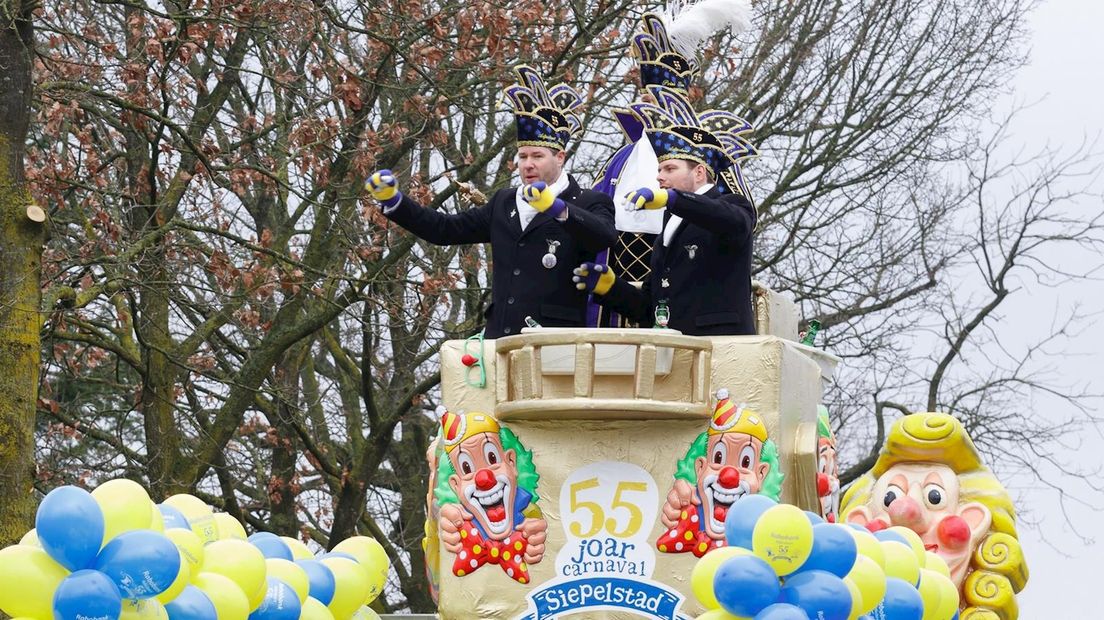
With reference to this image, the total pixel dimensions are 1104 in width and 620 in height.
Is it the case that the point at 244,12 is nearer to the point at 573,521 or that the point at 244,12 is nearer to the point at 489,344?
the point at 489,344

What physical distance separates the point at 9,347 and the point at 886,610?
5.55m

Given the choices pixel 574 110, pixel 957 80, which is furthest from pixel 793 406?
pixel 957 80

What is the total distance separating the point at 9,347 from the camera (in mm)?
11391

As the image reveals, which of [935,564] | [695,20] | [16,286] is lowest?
[935,564]

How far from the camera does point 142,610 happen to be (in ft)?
23.8

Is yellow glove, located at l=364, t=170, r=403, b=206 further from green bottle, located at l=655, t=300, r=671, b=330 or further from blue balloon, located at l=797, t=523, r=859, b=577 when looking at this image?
blue balloon, located at l=797, t=523, r=859, b=577

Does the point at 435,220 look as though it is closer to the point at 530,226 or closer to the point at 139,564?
the point at 530,226

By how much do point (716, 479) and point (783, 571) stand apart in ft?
2.81

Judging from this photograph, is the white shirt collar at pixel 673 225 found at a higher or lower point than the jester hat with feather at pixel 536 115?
lower

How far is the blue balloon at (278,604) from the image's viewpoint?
320 inches

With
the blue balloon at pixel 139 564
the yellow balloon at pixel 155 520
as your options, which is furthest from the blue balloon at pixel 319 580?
the blue balloon at pixel 139 564

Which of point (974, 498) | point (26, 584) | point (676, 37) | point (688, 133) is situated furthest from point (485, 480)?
point (974, 498)

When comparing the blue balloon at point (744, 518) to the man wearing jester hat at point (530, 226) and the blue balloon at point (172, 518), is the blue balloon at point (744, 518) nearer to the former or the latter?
the man wearing jester hat at point (530, 226)

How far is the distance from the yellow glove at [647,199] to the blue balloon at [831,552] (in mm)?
1479
